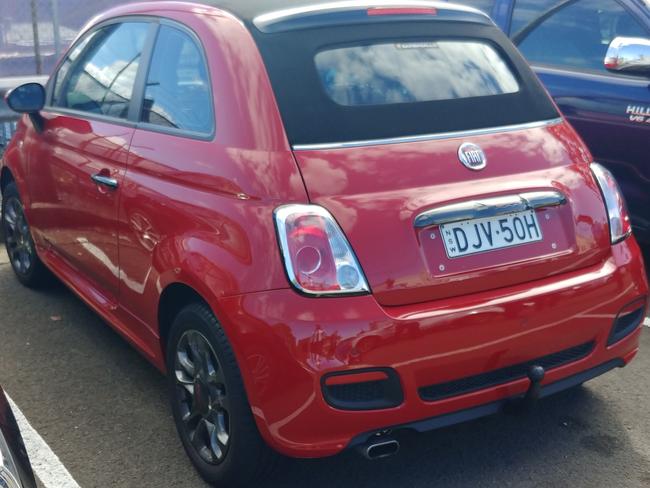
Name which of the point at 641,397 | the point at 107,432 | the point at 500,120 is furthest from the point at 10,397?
the point at 641,397

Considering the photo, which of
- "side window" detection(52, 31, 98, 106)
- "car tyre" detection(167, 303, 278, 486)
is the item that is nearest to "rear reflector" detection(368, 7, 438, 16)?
"car tyre" detection(167, 303, 278, 486)

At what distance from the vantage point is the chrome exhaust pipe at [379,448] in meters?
2.91

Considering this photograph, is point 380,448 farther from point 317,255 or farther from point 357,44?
point 357,44

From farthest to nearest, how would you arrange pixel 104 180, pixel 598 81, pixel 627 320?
pixel 598 81
pixel 104 180
pixel 627 320

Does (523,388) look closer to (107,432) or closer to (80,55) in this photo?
(107,432)

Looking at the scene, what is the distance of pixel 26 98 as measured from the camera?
461 centimetres

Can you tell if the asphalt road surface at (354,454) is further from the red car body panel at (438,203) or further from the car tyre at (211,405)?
the red car body panel at (438,203)

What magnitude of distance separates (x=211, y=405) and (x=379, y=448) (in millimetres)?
638

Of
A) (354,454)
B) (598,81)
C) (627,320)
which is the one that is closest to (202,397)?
(354,454)

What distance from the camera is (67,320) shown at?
4945mm

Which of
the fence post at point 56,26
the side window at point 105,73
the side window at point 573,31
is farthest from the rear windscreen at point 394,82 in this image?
the fence post at point 56,26

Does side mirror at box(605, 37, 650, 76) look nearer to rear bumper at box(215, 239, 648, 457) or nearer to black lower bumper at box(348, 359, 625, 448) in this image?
black lower bumper at box(348, 359, 625, 448)

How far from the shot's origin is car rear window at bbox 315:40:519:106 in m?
3.20

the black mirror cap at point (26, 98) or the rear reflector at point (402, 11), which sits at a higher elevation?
the rear reflector at point (402, 11)
